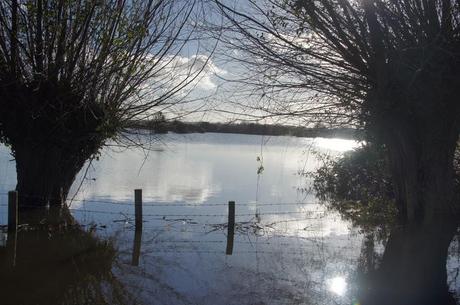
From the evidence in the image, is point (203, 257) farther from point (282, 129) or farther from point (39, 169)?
point (282, 129)

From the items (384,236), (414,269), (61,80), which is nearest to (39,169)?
(61,80)

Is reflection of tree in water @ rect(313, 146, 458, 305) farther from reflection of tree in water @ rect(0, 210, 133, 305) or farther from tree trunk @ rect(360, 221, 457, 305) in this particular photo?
reflection of tree in water @ rect(0, 210, 133, 305)

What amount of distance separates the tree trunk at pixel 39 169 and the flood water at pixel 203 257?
2.37ft

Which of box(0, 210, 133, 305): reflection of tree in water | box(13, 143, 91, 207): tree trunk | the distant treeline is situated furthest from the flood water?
the distant treeline

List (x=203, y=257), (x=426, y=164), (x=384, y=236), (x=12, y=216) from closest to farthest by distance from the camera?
(x=203, y=257), (x=12, y=216), (x=384, y=236), (x=426, y=164)

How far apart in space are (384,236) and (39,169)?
27.3 feet

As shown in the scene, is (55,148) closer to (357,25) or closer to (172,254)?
(172,254)

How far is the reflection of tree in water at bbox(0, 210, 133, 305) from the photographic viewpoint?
6.50 meters

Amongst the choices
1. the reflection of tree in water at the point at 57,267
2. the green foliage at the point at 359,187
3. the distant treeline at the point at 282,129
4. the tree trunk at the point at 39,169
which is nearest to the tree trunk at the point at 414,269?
the green foliage at the point at 359,187

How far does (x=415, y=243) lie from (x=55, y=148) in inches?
338

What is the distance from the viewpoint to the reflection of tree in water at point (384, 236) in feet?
24.3

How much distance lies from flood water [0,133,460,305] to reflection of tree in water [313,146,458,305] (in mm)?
47

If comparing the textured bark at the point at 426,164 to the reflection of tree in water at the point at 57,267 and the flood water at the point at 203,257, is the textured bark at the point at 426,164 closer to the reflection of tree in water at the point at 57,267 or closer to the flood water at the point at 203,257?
the flood water at the point at 203,257

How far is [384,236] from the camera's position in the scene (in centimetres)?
1152
